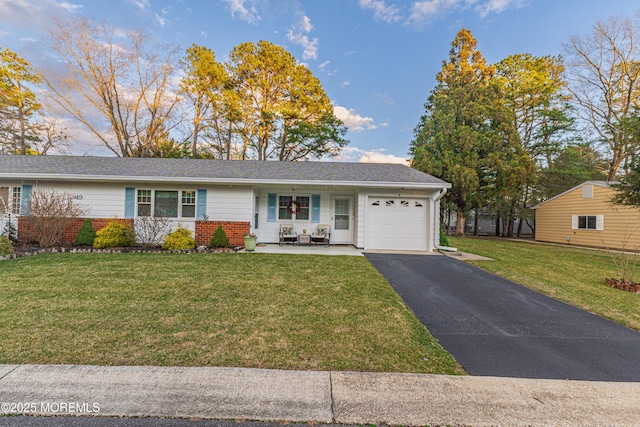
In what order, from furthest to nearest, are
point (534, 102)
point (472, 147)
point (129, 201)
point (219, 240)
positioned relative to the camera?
point (534, 102), point (472, 147), point (129, 201), point (219, 240)

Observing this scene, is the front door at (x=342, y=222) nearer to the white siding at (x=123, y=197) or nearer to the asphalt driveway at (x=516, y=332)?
the white siding at (x=123, y=197)

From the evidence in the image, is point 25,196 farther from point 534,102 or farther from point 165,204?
point 534,102

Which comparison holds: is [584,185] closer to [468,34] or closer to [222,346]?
[468,34]

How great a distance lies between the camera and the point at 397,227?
10258mm

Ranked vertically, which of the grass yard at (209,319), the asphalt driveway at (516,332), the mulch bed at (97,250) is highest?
the mulch bed at (97,250)

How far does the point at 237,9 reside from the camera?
12758 mm

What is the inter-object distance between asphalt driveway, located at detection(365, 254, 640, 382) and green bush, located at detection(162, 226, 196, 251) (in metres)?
6.53

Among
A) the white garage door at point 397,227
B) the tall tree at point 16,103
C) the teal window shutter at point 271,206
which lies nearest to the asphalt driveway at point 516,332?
the white garage door at point 397,227

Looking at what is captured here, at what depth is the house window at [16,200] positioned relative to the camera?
9.53 metres

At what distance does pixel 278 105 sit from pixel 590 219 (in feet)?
68.6

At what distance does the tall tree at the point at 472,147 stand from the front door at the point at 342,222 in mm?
8541

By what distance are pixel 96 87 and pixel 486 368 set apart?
26.5m

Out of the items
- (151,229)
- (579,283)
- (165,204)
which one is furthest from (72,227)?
(579,283)

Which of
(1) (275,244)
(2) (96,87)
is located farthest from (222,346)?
(2) (96,87)
